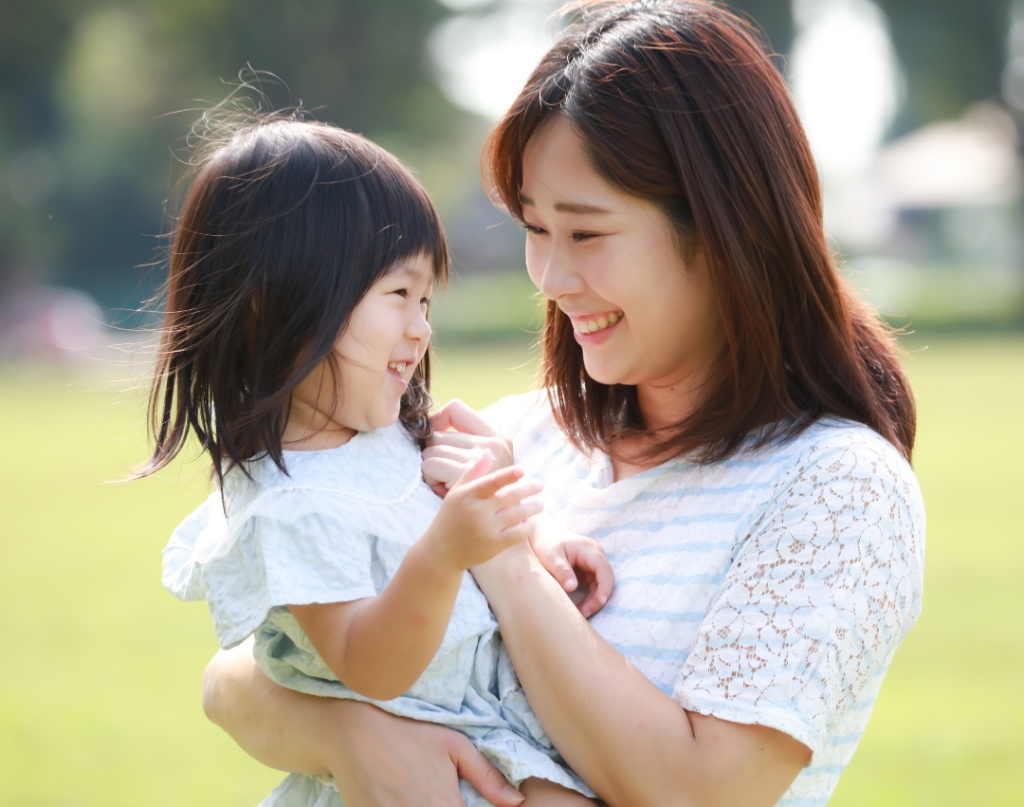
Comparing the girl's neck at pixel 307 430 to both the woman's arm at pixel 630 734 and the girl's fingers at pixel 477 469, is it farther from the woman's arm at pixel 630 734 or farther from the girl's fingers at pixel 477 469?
the woman's arm at pixel 630 734

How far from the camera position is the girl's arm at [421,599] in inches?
Result: 57.3

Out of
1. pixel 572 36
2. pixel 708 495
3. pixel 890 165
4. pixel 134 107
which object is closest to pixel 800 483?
pixel 708 495

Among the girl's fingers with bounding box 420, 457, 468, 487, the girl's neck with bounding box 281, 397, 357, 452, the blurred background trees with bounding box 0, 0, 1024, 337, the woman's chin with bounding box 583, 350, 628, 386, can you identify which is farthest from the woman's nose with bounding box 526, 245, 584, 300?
the blurred background trees with bounding box 0, 0, 1024, 337

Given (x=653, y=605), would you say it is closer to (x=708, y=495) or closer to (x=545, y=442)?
(x=708, y=495)

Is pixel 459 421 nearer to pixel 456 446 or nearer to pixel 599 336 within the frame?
pixel 456 446

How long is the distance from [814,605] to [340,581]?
735 millimetres

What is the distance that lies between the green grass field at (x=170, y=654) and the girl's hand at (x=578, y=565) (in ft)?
2.18

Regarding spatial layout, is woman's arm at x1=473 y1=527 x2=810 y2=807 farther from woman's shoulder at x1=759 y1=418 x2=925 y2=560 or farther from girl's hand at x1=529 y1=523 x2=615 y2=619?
woman's shoulder at x1=759 y1=418 x2=925 y2=560

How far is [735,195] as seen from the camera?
185cm

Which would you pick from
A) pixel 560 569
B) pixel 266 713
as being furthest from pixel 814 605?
pixel 266 713

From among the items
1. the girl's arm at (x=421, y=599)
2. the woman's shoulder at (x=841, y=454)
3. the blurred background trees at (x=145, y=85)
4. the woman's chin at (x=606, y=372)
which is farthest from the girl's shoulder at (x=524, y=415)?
the blurred background trees at (x=145, y=85)

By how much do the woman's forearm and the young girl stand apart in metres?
0.05

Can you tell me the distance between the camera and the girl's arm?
1.46 meters

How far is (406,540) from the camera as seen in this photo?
5.73ft
